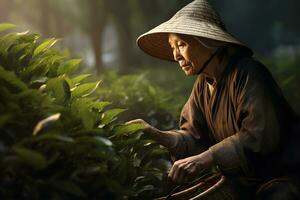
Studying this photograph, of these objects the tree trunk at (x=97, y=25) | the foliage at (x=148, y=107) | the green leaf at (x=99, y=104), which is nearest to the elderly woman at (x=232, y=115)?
the green leaf at (x=99, y=104)

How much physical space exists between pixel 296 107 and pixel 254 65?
7652mm

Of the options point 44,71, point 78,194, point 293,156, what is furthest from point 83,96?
point 293,156

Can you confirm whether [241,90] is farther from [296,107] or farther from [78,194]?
[296,107]

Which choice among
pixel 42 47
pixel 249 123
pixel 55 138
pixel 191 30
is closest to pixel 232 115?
pixel 249 123

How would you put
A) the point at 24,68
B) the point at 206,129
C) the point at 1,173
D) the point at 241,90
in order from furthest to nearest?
the point at 206,129 → the point at 241,90 → the point at 24,68 → the point at 1,173

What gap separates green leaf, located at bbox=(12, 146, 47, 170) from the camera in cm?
288

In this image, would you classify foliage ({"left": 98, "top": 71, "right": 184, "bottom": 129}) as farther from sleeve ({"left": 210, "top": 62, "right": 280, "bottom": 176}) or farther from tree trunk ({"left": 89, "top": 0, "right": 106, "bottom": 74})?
tree trunk ({"left": 89, "top": 0, "right": 106, "bottom": 74})

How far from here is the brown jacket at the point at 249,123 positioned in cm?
388

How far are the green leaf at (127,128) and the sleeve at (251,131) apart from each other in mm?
530

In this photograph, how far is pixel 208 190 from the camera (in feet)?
12.5

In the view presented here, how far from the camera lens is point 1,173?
296cm

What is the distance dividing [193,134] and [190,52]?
727mm

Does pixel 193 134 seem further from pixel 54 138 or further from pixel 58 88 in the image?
pixel 54 138

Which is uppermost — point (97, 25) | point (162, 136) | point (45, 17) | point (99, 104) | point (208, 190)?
point (99, 104)
